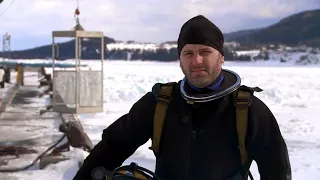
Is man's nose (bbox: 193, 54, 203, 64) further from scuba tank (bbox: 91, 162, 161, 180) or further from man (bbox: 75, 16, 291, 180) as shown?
scuba tank (bbox: 91, 162, 161, 180)

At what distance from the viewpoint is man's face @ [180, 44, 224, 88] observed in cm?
183

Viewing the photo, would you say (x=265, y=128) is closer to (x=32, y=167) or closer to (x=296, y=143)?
(x=32, y=167)

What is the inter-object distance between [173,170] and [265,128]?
1.35 ft

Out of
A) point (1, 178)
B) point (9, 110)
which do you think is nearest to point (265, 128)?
point (1, 178)

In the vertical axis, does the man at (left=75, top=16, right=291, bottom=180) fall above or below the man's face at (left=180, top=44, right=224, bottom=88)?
below

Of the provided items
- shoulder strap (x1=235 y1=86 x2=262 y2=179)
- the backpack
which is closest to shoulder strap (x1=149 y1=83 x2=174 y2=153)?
the backpack

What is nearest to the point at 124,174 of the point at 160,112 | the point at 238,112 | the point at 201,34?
the point at 160,112

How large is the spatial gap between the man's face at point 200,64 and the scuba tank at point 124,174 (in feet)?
1.32

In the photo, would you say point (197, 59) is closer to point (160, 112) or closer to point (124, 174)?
point (160, 112)

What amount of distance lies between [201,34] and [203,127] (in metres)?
0.36

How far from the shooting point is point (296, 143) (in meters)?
10.1

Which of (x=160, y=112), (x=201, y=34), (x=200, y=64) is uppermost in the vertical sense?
(x=201, y=34)

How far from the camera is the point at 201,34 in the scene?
1845 millimetres

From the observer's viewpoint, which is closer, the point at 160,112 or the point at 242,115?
the point at 242,115
